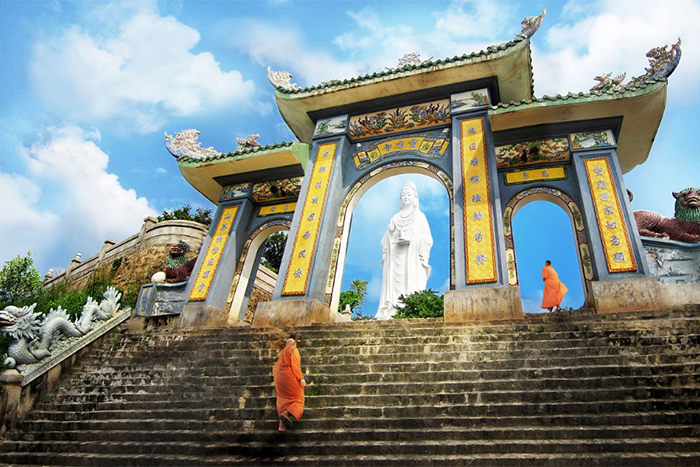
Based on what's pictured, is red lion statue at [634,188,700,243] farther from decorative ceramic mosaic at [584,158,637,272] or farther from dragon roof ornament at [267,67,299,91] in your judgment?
dragon roof ornament at [267,67,299,91]

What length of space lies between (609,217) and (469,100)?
3792 mm

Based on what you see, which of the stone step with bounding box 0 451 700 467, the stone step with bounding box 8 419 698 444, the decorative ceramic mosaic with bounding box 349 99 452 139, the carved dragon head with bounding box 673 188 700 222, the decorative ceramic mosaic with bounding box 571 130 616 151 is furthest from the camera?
the decorative ceramic mosaic with bounding box 349 99 452 139

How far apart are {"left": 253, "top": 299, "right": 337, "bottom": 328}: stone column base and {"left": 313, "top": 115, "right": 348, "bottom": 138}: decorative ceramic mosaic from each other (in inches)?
178

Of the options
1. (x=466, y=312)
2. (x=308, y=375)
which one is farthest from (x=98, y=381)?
(x=466, y=312)

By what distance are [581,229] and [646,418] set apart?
18.0ft

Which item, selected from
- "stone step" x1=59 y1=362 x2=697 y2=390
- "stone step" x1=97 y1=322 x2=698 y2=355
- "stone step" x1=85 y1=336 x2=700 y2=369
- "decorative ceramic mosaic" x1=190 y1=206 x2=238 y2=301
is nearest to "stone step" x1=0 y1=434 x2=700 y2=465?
"stone step" x1=59 y1=362 x2=697 y2=390

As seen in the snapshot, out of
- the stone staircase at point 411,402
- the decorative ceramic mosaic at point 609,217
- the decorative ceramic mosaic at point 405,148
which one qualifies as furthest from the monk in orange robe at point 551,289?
the decorative ceramic mosaic at point 405,148

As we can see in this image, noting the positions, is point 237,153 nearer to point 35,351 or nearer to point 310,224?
point 310,224

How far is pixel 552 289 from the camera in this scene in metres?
7.68

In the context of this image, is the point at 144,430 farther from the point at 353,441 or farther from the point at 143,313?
the point at 143,313

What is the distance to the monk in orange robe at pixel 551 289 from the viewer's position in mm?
7641

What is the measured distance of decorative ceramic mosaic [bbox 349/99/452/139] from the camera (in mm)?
10102

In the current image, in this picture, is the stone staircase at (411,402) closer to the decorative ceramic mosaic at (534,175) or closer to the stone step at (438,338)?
the stone step at (438,338)

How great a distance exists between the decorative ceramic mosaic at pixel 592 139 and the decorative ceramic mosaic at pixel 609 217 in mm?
391
